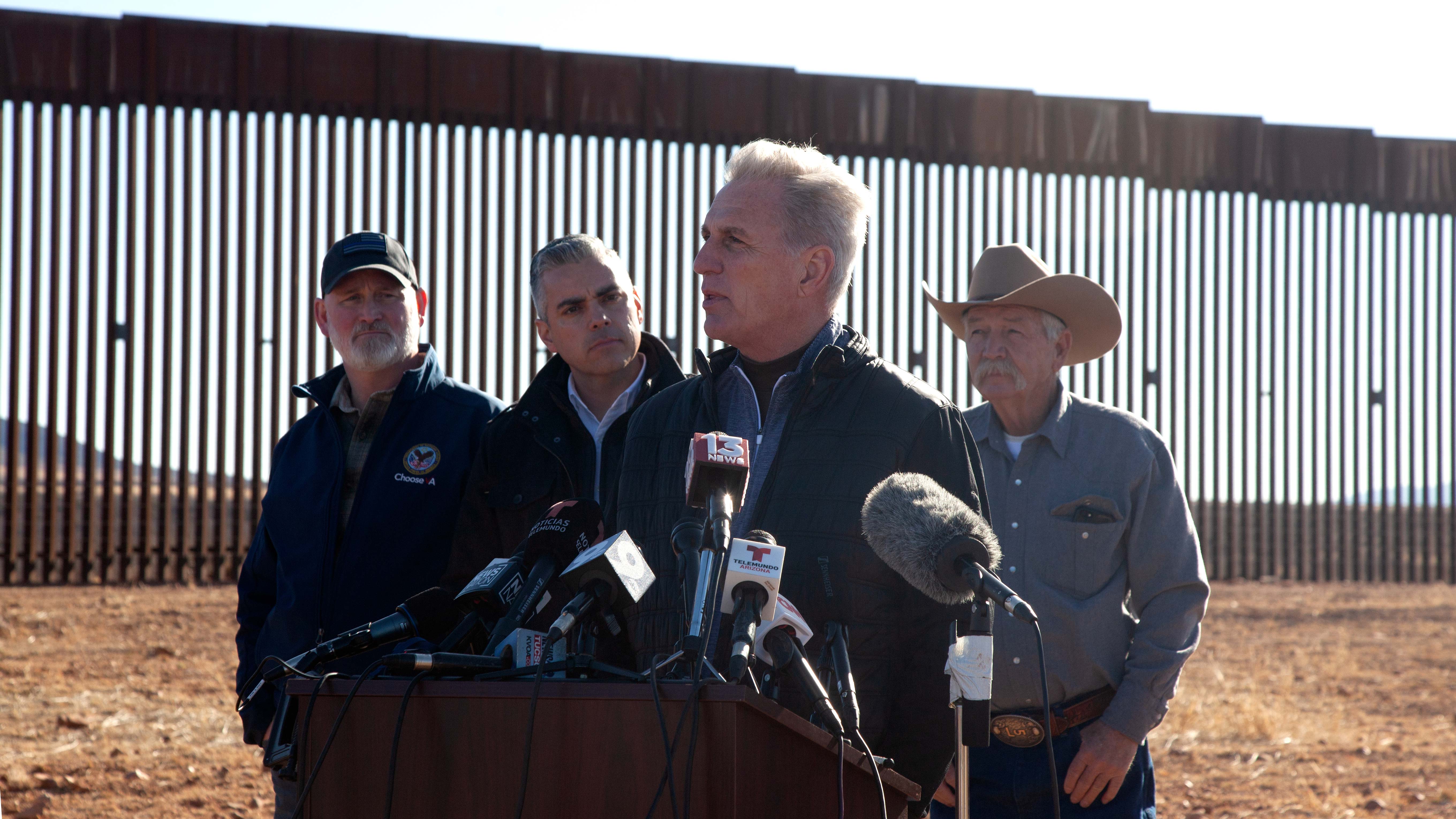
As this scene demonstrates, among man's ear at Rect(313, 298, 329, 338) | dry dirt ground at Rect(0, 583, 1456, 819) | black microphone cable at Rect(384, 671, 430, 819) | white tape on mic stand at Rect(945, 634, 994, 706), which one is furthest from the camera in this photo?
dry dirt ground at Rect(0, 583, 1456, 819)

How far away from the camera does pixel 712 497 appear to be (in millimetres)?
1559

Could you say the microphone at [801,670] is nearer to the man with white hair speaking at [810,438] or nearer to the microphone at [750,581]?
the microphone at [750,581]

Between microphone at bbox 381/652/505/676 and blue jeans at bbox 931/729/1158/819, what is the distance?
1709 mm

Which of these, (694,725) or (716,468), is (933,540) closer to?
(716,468)

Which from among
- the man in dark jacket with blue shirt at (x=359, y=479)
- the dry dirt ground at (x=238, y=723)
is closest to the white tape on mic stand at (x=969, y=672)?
the man in dark jacket with blue shirt at (x=359, y=479)

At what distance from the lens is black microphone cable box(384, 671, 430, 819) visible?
1475 millimetres

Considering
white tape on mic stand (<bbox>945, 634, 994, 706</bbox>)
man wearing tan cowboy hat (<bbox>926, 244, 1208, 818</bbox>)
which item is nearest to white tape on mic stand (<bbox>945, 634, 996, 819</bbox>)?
white tape on mic stand (<bbox>945, 634, 994, 706</bbox>)

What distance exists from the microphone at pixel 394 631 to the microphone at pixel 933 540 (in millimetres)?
667

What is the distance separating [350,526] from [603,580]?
5.86 ft

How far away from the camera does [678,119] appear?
27.0 feet

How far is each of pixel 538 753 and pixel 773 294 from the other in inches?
41.7

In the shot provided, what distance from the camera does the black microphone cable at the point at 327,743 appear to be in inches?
59.2

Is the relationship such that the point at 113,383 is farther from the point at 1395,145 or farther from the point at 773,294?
the point at 1395,145

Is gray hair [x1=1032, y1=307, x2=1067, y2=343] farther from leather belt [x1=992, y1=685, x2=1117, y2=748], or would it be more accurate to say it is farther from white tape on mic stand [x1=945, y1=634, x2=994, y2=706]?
white tape on mic stand [x1=945, y1=634, x2=994, y2=706]
